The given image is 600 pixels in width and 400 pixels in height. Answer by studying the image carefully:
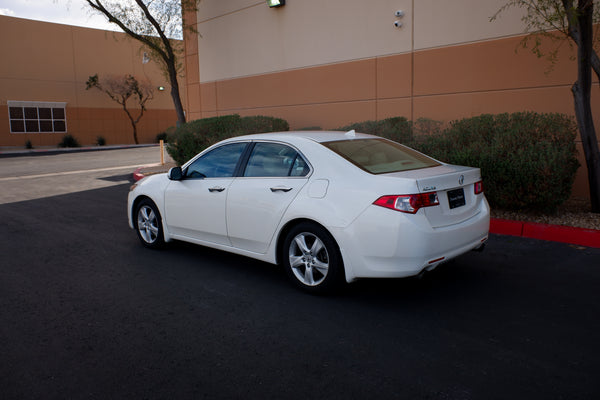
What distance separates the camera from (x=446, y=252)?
445cm

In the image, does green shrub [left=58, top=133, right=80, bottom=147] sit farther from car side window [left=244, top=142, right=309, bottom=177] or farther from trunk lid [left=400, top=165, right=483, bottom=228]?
trunk lid [left=400, top=165, right=483, bottom=228]

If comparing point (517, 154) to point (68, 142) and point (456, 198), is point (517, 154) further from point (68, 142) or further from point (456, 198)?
point (68, 142)

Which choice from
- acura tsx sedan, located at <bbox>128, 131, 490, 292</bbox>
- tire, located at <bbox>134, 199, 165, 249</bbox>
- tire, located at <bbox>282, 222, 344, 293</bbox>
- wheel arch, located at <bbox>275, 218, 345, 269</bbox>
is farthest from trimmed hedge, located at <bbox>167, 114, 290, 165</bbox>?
tire, located at <bbox>282, 222, 344, 293</bbox>

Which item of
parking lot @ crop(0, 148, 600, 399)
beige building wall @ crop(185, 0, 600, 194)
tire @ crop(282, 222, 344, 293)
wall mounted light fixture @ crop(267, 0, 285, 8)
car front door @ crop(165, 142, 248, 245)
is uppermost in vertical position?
wall mounted light fixture @ crop(267, 0, 285, 8)

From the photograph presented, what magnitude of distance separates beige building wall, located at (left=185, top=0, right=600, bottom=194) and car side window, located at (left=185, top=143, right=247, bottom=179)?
21.8 ft

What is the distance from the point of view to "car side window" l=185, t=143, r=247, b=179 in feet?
18.7

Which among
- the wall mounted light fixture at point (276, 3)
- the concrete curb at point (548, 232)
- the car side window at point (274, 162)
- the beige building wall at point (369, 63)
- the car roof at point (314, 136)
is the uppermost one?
the wall mounted light fixture at point (276, 3)

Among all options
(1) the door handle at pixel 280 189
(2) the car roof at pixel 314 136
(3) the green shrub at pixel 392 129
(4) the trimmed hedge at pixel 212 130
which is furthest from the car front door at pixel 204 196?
(4) the trimmed hedge at pixel 212 130

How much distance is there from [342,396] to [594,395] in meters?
1.50

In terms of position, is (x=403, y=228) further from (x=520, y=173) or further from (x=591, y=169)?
(x=591, y=169)

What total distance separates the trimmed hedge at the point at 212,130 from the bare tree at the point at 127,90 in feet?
75.4

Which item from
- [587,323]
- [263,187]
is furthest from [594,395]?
[263,187]

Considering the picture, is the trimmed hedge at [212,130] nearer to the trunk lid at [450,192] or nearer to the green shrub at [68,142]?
the trunk lid at [450,192]

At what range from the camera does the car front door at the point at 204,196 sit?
Answer: 5617mm
